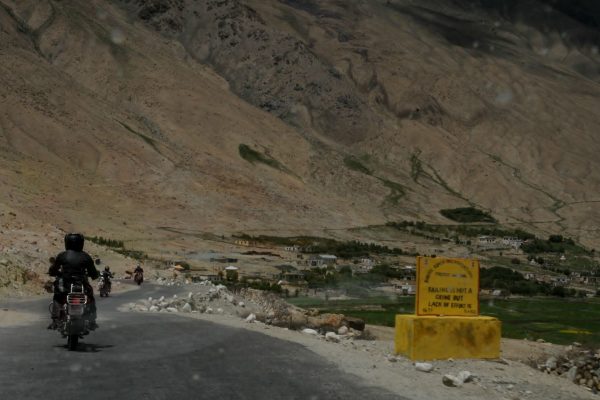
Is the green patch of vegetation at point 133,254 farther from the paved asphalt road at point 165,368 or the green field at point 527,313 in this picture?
the paved asphalt road at point 165,368

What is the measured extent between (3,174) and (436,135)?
103374mm

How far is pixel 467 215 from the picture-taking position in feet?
447

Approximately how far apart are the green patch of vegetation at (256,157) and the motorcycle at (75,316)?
11265 centimetres

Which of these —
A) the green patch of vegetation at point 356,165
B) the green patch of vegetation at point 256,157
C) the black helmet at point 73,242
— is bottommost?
the black helmet at point 73,242

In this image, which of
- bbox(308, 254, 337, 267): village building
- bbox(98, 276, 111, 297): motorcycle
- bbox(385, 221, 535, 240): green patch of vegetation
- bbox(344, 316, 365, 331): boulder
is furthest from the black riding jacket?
bbox(385, 221, 535, 240): green patch of vegetation

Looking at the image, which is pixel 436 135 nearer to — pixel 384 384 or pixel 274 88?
pixel 274 88

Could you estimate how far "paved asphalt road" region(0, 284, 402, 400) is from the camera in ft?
31.6

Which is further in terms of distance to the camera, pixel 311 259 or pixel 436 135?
pixel 436 135

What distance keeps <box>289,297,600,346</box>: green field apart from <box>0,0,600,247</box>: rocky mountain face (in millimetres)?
29636

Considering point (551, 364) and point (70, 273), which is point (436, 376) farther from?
point (551, 364)

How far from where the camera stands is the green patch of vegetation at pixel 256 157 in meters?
127

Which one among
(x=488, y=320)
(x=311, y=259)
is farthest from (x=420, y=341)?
(x=311, y=259)

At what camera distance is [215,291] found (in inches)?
1099

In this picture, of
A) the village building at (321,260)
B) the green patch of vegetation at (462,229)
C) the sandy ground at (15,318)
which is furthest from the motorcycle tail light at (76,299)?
the green patch of vegetation at (462,229)
